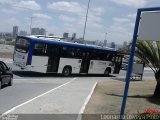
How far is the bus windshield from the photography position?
2819 centimetres

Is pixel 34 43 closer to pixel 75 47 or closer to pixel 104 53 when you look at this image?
pixel 75 47

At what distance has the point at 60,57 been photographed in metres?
30.5

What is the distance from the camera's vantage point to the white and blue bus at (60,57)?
28188 mm

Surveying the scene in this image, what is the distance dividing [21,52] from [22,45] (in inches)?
20.5

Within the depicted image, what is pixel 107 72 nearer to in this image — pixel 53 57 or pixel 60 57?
pixel 60 57

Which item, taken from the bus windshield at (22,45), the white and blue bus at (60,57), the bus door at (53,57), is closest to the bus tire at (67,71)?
the white and blue bus at (60,57)

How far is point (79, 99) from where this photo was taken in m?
18.0

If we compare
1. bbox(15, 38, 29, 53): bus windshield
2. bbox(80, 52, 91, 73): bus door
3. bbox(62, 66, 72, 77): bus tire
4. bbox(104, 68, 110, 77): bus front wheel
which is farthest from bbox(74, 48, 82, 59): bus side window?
bbox(104, 68, 110, 77): bus front wheel

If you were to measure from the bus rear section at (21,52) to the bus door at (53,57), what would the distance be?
70.4 inches

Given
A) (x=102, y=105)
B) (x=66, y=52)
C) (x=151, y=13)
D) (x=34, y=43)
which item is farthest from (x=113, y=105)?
(x=66, y=52)

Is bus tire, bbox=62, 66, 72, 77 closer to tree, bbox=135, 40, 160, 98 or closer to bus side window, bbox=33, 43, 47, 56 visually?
bus side window, bbox=33, 43, 47, 56

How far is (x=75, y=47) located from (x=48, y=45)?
348 cm

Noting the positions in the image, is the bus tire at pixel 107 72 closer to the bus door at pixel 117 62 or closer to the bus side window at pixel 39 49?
the bus door at pixel 117 62

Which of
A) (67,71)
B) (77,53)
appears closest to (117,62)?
(77,53)
